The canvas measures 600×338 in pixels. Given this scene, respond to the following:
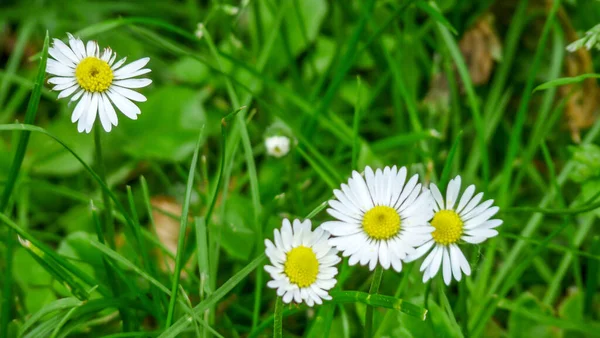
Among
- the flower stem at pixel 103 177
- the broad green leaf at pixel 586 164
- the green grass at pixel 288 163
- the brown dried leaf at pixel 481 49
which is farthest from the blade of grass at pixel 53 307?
the brown dried leaf at pixel 481 49

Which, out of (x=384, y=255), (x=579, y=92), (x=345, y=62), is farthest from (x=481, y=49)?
(x=384, y=255)

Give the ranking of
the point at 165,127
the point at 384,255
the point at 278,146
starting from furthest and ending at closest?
the point at 165,127
the point at 278,146
the point at 384,255

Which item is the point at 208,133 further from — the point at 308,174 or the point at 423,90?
the point at 423,90

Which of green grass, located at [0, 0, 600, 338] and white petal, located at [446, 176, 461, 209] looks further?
green grass, located at [0, 0, 600, 338]

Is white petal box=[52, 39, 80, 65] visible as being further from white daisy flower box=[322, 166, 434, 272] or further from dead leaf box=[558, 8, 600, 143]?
dead leaf box=[558, 8, 600, 143]

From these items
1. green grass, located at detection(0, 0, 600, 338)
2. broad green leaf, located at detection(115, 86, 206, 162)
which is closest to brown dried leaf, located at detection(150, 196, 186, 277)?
green grass, located at detection(0, 0, 600, 338)

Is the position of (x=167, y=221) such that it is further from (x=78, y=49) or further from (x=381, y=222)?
(x=381, y=222)

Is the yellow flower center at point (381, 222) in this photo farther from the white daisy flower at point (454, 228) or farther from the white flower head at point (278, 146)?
the white flower head at point (278, 146)
